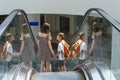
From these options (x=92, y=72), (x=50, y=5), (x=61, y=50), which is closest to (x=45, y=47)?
(x=61, y=50)

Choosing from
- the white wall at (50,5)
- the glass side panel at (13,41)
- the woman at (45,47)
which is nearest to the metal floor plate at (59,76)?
the glass side panel at (13,41)

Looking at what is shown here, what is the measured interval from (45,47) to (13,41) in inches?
71.3

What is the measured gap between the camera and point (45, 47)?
852 centimetres

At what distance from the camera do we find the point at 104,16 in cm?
562

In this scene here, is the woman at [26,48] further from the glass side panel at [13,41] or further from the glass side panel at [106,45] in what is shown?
the glass side panel at [106,45]

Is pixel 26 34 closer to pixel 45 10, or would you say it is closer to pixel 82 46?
pixel 82 46

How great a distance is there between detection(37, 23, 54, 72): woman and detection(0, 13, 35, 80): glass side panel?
261 millimetres

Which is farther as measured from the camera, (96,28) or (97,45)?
(96,28)

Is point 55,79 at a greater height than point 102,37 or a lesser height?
lesser

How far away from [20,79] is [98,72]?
1100 mm

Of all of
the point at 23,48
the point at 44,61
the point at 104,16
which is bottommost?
the point at 44,61

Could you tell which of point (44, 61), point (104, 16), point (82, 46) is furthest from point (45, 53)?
point (104, 16)

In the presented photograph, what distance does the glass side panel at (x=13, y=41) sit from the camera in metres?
5.28

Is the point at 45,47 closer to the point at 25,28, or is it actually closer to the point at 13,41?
the point at 25,28
